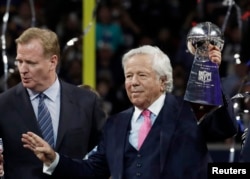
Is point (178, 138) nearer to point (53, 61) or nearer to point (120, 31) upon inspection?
point (53, 61)

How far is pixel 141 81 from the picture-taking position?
17.0 feet

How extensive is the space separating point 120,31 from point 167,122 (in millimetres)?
4876

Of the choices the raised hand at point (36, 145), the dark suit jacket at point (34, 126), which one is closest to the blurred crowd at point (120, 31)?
the dark suit jacket at point (34, 126)

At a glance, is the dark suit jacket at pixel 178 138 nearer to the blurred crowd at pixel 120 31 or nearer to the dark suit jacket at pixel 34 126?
the dark suit jacket at pixel 34 126

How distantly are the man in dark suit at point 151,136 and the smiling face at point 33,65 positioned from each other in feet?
1.34

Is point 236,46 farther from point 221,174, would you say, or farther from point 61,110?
point 221,174

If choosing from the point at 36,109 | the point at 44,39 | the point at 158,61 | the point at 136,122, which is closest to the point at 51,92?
the point at 36,109

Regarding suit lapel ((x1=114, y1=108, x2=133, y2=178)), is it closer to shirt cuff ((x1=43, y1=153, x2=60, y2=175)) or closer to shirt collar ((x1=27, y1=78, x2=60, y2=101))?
shirt cuff ((x1=43, y1=153, x2=60, y2=175))

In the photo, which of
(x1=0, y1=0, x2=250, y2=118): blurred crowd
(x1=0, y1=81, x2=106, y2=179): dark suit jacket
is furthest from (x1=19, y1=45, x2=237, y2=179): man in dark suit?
(x1=0, y1=0, x2=250, y2=118): blurred crowd

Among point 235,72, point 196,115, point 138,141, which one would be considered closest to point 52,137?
point 138,141

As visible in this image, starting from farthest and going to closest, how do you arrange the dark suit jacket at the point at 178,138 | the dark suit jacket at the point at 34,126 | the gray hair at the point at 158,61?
the dark suit jacket at the point at 34,126 < the gray hair at the point at 158,61 < the dark suit jacket at the point at 178,138

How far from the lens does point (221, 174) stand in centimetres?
449

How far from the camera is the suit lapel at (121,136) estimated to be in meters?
5.16

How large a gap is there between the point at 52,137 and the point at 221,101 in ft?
A: 3.60
